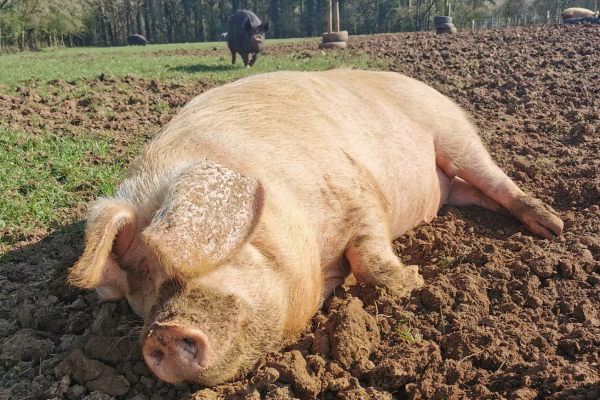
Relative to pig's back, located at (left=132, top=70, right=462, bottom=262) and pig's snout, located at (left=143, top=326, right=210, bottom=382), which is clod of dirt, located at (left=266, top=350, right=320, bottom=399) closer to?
pig's snout, located at (left=143, top=326, right=210, bottom=382)

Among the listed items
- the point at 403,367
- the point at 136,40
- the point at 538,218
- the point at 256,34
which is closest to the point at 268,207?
the point at 403,367

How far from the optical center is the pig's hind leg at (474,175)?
413 cm

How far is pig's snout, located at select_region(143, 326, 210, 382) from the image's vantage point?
75.0 inches

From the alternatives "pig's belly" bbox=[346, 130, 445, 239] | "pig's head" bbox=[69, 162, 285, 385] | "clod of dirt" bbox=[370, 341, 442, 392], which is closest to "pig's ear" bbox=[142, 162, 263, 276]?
"pig's head" bbox=[69, 162, 285, 385]

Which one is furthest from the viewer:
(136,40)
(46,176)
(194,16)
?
(194,16)

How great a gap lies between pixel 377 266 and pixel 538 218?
64.6 inches

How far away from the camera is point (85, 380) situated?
248 cm

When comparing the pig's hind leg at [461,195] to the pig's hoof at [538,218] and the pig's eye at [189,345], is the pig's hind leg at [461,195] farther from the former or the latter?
the pig's eye at [189,345]

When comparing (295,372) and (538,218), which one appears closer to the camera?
(295,372)

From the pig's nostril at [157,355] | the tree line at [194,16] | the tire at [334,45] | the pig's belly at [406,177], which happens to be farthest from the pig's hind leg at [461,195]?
the tree line at [194,16]

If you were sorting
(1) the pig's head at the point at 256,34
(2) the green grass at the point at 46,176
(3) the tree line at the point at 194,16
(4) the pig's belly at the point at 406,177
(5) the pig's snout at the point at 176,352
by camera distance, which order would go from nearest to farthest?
(5) the pig's snout at the point at 176,352 → (4) the pig's belly at the point at 406,177 → (2) the green grass at the point at 46,176 → (1) the pig's head at the point at 256,34 → (3) the tree line at the point at 194,16

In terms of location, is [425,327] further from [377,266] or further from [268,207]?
[268,207]

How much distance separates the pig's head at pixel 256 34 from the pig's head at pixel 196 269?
14.2m

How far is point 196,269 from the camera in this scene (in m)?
1.83
